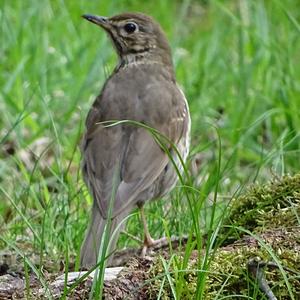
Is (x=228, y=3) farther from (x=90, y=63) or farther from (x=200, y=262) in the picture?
(x=200, y=262)

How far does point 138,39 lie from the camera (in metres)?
6.82

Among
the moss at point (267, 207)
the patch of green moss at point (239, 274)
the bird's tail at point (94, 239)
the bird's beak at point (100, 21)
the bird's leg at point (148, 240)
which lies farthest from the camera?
the bird's beak at point (100, 21)

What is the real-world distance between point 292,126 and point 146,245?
8.43 ft

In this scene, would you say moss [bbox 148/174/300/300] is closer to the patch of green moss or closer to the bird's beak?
the patch of green moss

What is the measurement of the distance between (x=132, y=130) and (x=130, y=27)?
1.34 meters

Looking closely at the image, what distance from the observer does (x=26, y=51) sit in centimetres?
824

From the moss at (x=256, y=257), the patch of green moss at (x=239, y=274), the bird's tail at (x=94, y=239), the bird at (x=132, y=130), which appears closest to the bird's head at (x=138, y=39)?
the bird at (x=132, y=130)

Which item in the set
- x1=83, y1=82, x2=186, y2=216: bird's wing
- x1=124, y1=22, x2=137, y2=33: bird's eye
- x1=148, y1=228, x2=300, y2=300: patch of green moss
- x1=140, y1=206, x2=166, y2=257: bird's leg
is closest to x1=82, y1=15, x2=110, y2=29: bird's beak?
x1=124, y1=22, x2=137, y2=33: bird's eye

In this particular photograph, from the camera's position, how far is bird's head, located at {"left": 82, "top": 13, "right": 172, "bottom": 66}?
6754mm

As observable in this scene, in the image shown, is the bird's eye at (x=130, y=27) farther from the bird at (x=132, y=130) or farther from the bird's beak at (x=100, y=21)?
the bird's beak at (x=100, y=21)

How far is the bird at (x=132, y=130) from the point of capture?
525cm

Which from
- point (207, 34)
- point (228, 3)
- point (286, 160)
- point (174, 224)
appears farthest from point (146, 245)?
point (228, 3)

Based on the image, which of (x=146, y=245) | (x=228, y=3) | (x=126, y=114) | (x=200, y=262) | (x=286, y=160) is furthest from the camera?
(x=228, y=3)

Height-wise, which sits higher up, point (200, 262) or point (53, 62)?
point (200, 262)
